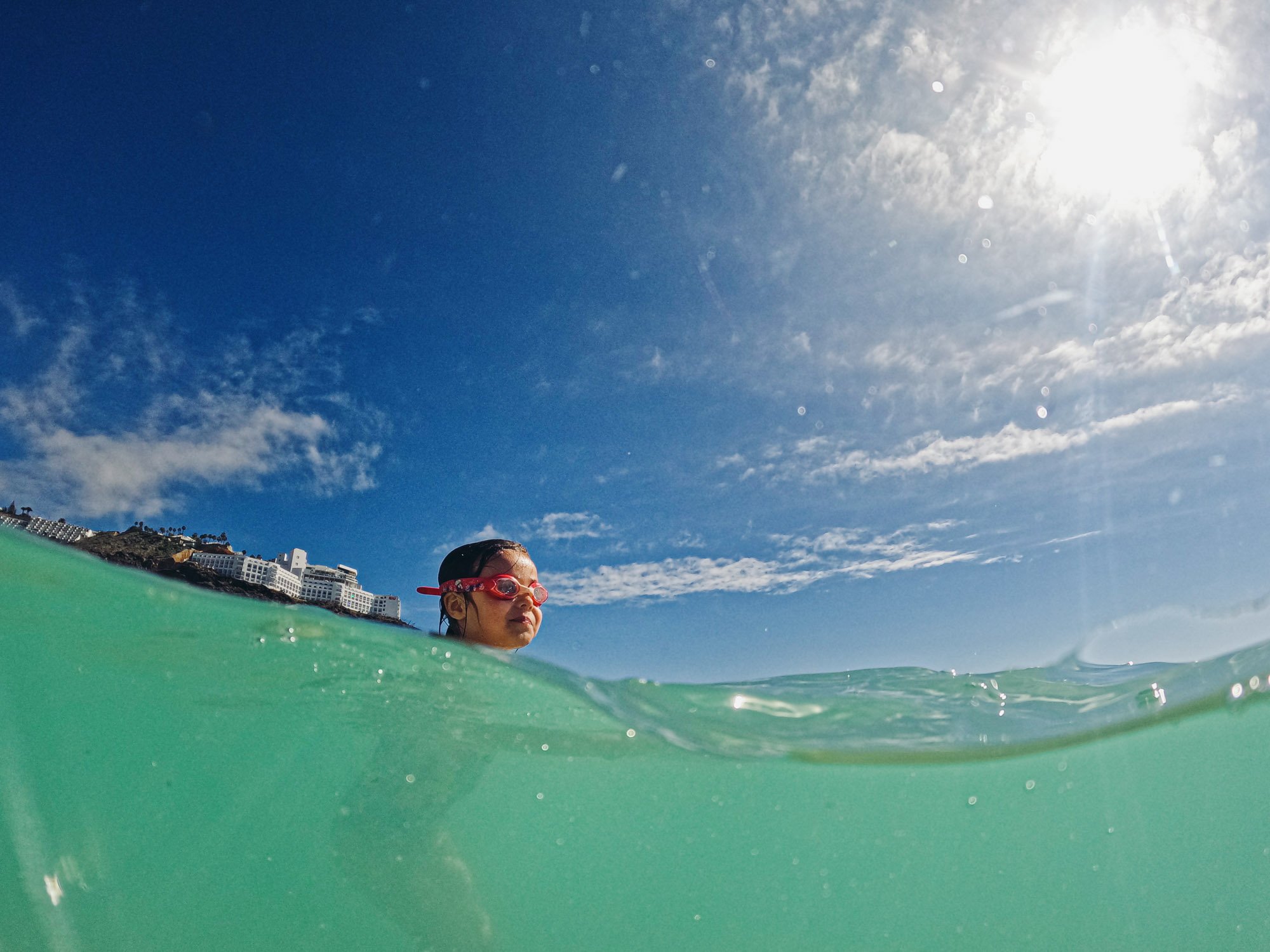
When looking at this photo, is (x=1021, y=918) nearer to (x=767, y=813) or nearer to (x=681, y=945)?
(x=767, y=813)

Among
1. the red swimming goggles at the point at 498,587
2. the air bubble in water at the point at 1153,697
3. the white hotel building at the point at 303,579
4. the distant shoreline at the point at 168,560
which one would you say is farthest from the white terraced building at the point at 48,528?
the air bubble in water at the point at 1153,697

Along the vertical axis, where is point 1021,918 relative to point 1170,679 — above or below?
below

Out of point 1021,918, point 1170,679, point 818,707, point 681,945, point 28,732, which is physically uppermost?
point 1170,679

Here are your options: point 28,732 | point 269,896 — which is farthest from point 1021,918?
point 28,732

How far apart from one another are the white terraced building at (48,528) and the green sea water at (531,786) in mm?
204

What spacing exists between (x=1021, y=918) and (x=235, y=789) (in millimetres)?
13851

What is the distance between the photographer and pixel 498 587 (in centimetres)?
584

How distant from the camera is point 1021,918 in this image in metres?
11.2

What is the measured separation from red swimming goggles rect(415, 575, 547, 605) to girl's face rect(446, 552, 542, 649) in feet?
0.09

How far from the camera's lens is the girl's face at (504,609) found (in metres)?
5.89

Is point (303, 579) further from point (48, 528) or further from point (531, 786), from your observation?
point (531, 786)

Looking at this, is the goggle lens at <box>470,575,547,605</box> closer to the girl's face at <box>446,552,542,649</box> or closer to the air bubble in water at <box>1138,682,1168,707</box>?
the girl's face at <box>446,552,542,649</box>

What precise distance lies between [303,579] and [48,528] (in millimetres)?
2559

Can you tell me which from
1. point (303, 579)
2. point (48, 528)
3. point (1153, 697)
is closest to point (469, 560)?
point (303, 579)
